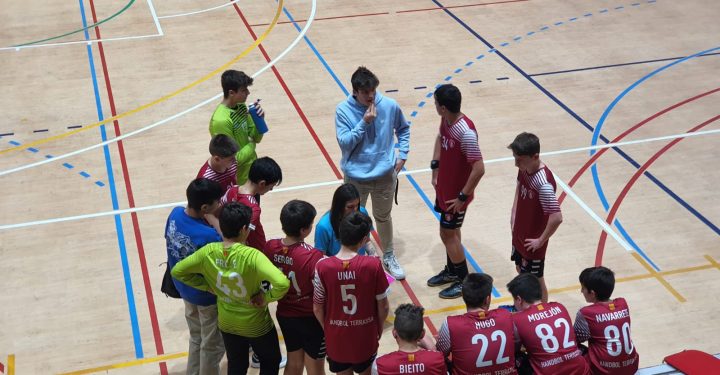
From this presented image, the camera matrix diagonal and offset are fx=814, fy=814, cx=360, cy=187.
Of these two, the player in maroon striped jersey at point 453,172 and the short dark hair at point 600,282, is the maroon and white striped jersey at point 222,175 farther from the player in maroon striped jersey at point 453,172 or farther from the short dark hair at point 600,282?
the short dark hair at point 600,282

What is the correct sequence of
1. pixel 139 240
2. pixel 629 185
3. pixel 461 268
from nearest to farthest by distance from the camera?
pixel 461 268 < pixel 139 240 < pixel 629 185

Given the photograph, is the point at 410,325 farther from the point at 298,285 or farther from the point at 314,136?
the point at 314,136

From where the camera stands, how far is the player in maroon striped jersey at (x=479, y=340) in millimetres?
5754

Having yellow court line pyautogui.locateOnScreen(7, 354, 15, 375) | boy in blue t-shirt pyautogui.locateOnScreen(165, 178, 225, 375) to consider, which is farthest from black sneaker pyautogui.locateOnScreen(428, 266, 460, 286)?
yellow court line pyautogui.locateOnScreen(7, 354, 15, 375)

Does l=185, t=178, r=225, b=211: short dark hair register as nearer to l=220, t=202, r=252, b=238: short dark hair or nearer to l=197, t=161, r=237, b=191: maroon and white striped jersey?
l=220, t=202, r=252, b=238: short dark hair

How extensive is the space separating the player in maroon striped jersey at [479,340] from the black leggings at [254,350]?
55.6 inches

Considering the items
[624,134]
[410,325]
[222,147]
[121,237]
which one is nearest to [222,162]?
[222,147]

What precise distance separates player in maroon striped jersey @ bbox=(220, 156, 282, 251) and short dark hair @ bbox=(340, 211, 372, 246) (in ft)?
3.14

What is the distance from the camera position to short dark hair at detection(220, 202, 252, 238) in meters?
6.04

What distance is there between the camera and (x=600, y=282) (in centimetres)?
620

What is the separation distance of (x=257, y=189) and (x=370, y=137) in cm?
182

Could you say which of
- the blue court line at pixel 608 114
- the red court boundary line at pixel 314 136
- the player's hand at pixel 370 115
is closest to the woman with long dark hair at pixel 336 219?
the player's hand at pixel 370 115

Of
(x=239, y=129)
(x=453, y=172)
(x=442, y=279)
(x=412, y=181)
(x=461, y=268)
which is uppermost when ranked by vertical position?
(x=239, y=129)

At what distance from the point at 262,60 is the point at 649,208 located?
7174mm
